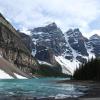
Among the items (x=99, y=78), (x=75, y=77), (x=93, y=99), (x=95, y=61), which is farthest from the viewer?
(x=75, y=77)

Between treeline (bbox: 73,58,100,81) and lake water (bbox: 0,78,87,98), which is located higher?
treeline (bbox: 73,58,100,81)

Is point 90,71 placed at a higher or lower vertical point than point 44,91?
higher

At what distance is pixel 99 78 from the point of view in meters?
138

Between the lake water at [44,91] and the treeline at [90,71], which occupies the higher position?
the treeline at [90,71]

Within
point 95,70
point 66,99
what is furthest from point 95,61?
point 66,99

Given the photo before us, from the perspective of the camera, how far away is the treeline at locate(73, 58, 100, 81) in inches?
5637

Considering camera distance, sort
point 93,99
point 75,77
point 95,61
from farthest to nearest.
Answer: point 75,77 < point 95,61 < point 93,99

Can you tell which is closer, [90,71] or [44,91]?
[44,91]

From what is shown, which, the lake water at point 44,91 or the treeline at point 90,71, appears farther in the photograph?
the treeline at point 90,71

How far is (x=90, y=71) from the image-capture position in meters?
148

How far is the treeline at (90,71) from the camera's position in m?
143

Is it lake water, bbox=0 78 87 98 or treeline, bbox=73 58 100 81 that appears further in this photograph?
treeline, bbox=73 58 100 81

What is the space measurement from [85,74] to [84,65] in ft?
13.2

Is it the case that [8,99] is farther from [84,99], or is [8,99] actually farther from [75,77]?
[75,77]
